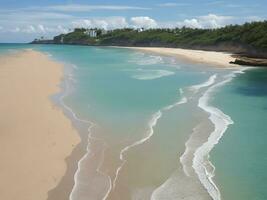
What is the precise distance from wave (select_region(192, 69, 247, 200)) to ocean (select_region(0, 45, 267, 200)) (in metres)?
0.02

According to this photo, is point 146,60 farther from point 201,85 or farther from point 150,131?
point 150,131

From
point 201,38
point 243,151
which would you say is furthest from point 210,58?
point 243,151

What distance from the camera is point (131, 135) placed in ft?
48.9

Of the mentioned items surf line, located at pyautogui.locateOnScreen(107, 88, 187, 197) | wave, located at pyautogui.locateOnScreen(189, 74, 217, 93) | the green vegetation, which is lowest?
the green vegetation

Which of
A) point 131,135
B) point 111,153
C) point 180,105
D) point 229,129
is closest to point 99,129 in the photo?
point 131,135

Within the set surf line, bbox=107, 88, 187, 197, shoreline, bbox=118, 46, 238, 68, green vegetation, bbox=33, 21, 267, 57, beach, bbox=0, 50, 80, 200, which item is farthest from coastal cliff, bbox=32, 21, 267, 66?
beach, bbox=0, 50, 80, 200

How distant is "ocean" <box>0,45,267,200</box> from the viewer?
32.8ft

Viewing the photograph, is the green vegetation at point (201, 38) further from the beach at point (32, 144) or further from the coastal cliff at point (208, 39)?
the beach at point (32, 144)

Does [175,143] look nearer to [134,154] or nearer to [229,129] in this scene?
[134,154]

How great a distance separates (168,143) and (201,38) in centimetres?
9668

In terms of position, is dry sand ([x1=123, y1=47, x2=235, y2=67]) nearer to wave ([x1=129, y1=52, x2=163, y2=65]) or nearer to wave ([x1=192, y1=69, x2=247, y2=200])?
wave ([x1=129, y1=52, x2=163, y2=65])

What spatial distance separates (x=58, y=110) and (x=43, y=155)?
7213mm

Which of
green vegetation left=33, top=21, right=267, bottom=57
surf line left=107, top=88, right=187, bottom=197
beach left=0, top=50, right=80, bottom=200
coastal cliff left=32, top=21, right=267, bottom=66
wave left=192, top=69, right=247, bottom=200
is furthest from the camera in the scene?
green vegetation left=33, top=21, right=267, bottom=57

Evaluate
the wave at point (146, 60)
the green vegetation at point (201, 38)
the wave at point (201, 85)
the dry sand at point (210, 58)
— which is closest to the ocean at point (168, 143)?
the wave at point (201, 85)
